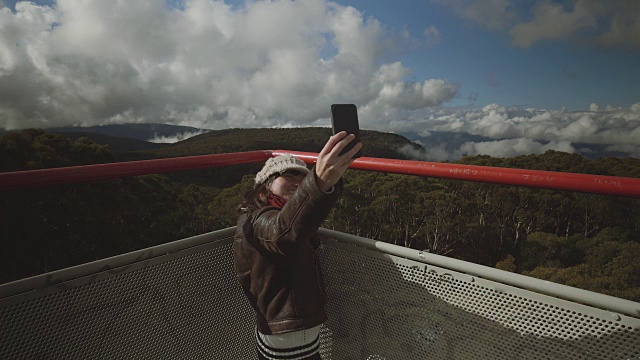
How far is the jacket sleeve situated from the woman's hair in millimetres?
294

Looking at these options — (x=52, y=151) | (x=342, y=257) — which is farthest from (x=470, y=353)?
(x=52, y=151)

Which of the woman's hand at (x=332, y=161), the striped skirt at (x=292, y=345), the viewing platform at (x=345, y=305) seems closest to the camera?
the woman's hand at (x=332, y=161)

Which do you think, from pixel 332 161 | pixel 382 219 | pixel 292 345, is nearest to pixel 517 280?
pixel 332 161

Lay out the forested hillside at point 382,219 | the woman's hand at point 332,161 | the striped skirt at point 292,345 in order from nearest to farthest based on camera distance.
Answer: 1. the woman's hand at point 332,161
2. the striped skirt at point 292,345
3. the forested hillside at point 382,219

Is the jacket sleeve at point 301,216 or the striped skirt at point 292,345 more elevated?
the jacket sleeve at point 301,216

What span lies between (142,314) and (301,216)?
93 cm

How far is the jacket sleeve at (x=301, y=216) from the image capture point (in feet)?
3.63

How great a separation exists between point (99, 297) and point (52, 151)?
69.4 ft

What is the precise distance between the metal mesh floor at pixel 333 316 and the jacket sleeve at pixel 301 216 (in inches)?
24.0

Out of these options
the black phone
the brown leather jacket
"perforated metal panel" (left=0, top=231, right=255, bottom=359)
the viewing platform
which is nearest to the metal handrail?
the viewing platform

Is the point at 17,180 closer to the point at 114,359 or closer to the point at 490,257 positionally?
the point at 114,359

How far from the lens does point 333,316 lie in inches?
74.3

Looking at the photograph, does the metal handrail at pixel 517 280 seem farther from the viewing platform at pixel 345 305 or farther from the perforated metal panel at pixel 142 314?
the perforated metal panel at pixel 142 314

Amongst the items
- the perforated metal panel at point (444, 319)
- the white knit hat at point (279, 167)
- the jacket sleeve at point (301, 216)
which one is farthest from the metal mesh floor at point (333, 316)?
the jacket sleeve at point (301, 216)
